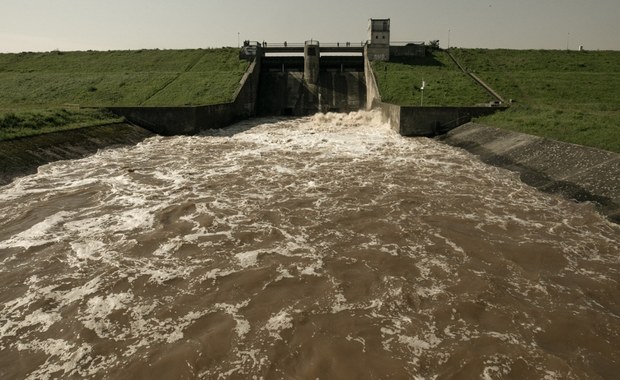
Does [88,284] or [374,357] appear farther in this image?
[88,284]

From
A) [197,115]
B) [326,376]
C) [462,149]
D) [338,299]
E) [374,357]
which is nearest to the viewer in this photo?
[326,376]

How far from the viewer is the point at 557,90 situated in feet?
113

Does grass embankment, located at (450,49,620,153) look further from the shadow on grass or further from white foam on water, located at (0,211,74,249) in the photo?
white foam on water, located at (0,211,74,249)

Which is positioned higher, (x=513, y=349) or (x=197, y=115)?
(x=197, y=115)

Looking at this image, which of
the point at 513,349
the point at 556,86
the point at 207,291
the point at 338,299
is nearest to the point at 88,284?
the point at 207,291

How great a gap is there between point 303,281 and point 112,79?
3858cm

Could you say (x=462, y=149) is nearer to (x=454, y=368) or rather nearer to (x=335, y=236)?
(x=335, y=236)

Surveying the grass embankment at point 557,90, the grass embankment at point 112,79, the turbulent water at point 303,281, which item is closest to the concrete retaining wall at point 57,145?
the grass embankment at point 112,79

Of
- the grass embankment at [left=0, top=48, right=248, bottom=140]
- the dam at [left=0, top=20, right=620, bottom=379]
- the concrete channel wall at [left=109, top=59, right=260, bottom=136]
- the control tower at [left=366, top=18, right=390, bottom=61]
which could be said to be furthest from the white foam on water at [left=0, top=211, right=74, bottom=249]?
the control tower at [left=366, top=18, right=390, bottom=61]

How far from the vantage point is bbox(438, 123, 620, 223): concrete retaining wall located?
12.8 m

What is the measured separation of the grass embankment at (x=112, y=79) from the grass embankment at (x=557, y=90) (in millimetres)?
23796

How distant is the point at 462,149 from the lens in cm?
2238

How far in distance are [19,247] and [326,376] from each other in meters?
8.48

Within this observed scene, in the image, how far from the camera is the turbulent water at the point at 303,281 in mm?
5863
